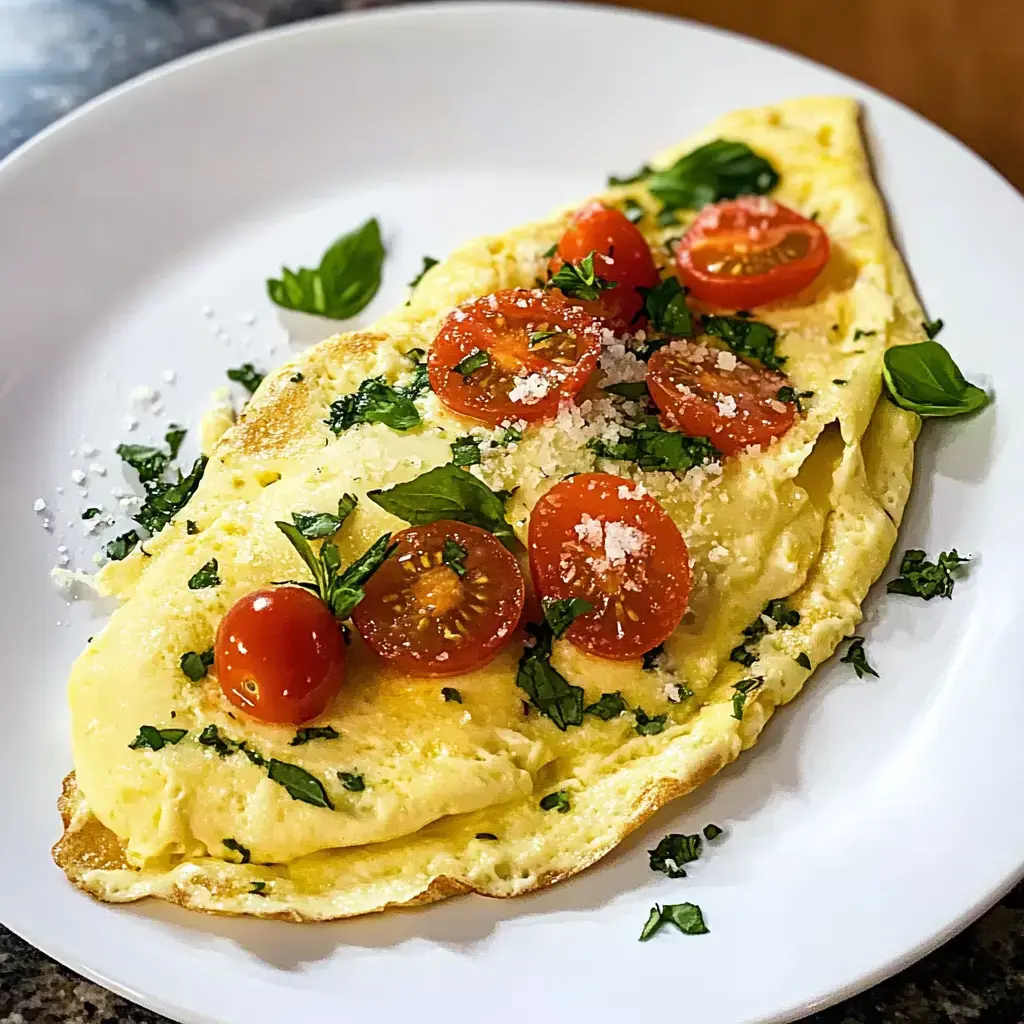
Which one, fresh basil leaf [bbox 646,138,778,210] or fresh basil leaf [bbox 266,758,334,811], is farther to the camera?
fresh basil leaf [bbox 646,138,778,210]

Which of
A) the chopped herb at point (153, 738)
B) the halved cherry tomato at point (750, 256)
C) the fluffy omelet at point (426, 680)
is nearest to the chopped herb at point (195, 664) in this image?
the fluffy omelet at point (426, 680)

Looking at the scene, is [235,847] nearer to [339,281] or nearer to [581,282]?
[581,282]

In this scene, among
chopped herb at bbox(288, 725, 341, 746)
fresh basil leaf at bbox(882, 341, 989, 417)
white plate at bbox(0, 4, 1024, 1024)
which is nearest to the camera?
white plate at bbox(0, 4, 1024, 1024)

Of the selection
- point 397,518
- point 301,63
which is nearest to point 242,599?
point 397,518

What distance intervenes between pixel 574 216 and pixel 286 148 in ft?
4.91

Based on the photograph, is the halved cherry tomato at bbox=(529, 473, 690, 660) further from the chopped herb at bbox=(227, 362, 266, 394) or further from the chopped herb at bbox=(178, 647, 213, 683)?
the chopped herb at bbox=(227, 362, 266, 394)

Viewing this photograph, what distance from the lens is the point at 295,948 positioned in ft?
9.59

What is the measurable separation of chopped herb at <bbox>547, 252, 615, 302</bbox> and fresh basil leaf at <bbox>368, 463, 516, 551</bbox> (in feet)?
2.87

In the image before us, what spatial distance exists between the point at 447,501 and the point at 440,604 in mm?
342

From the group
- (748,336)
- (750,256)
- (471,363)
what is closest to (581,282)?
(471,363)

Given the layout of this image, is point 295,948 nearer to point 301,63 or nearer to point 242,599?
point 242,599

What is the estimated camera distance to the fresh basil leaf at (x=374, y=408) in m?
3.69

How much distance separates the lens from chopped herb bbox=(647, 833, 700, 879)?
124 inches

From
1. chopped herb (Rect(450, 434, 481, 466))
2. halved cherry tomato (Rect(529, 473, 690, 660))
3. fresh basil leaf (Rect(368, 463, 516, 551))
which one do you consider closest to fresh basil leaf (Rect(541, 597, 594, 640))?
halved cherry tomato (Rect(529, 473, 690, 660))
